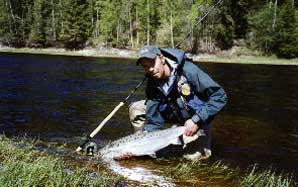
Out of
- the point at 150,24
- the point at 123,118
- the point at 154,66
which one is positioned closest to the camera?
the point at 154,66

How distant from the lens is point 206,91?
24.2ft

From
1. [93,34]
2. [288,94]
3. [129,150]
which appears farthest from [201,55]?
[129,150]

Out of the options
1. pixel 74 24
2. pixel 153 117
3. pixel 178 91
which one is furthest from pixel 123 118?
pixel 74 24

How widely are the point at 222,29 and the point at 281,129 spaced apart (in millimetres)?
62797

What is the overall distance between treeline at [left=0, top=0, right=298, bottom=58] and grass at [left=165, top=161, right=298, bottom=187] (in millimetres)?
58744

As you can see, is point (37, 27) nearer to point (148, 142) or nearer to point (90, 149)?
point (90, 149)

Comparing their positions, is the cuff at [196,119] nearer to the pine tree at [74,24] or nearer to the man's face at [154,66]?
the man's face at [154,66]

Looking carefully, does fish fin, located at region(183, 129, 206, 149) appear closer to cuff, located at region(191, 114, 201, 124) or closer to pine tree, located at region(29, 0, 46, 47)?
cuff, located at region(191, 114, 201, 124)

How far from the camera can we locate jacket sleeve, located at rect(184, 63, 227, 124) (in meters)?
7.23

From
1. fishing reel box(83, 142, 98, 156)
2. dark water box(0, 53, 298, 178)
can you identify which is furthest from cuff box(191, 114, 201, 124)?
fishing reel box(83, 142, 98, 156)

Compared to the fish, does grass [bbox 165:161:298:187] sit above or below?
below

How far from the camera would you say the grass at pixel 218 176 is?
22.2ft

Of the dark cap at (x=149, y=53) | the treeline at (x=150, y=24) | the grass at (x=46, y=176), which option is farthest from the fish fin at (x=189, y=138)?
the treeline at (x=150, y=24)

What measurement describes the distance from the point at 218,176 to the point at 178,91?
5.24ft
